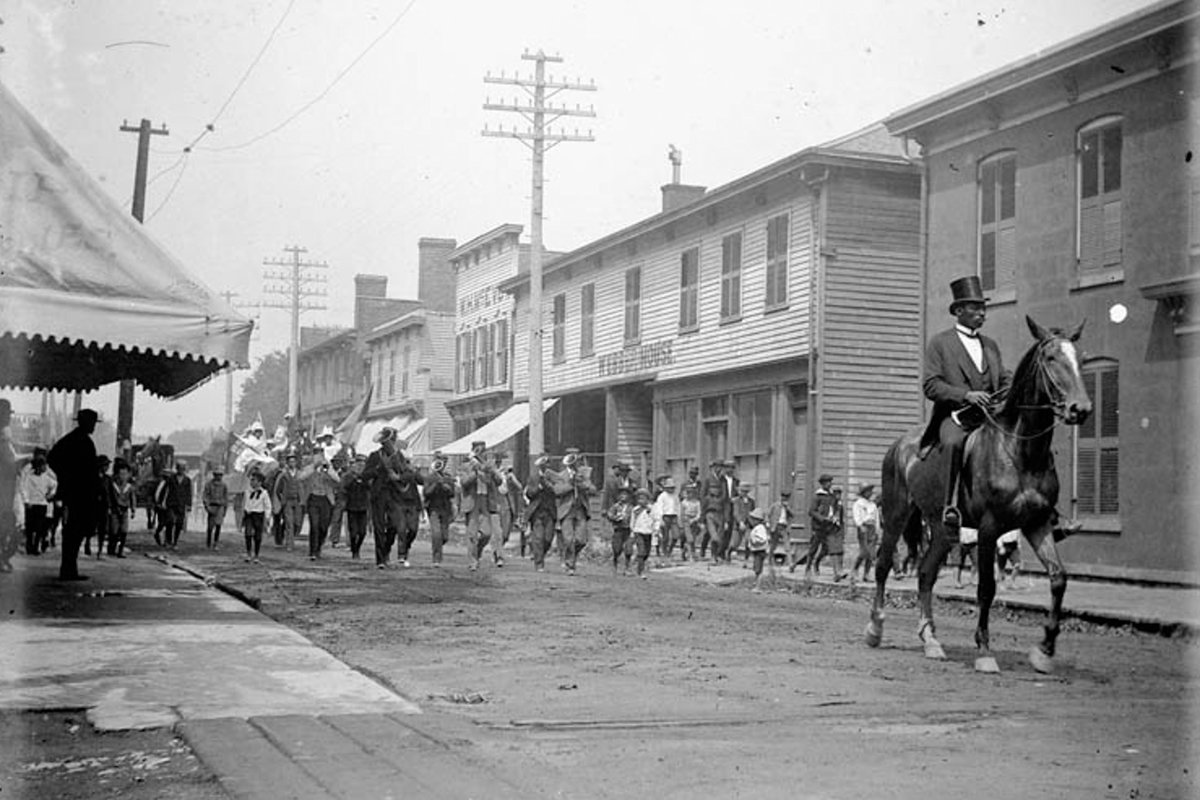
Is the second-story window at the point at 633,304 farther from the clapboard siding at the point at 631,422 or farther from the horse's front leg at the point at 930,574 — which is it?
the horse's front leg at the point at 930,574

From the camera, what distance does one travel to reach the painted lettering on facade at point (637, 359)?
32656mm

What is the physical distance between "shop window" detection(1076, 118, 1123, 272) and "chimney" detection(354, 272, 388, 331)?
47.0 meters

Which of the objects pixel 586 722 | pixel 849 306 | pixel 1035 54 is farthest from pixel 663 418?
pixel 586 722

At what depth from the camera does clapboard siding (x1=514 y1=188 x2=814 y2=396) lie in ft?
90.2

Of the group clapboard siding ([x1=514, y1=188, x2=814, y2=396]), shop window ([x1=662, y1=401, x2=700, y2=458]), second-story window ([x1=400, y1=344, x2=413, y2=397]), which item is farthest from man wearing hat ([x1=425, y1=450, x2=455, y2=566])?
second-story window ([x1=400, y1=344, x2=413, y2=397])

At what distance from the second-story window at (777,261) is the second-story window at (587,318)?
9.15 meters

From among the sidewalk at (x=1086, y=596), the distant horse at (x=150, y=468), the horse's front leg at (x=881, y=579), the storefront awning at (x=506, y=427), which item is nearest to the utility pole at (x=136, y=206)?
the distant horse at (x=150, y=468)

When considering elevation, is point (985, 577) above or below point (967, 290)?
below

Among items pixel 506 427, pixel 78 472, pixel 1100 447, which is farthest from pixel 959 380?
pixel 506 427

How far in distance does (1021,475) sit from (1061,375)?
840 mm

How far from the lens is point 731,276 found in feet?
98.1

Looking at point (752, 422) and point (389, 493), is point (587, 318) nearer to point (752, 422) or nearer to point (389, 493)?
point (752, 422)

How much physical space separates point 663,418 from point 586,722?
1005 inches

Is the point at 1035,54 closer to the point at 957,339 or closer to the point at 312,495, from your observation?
the point at 957,339
